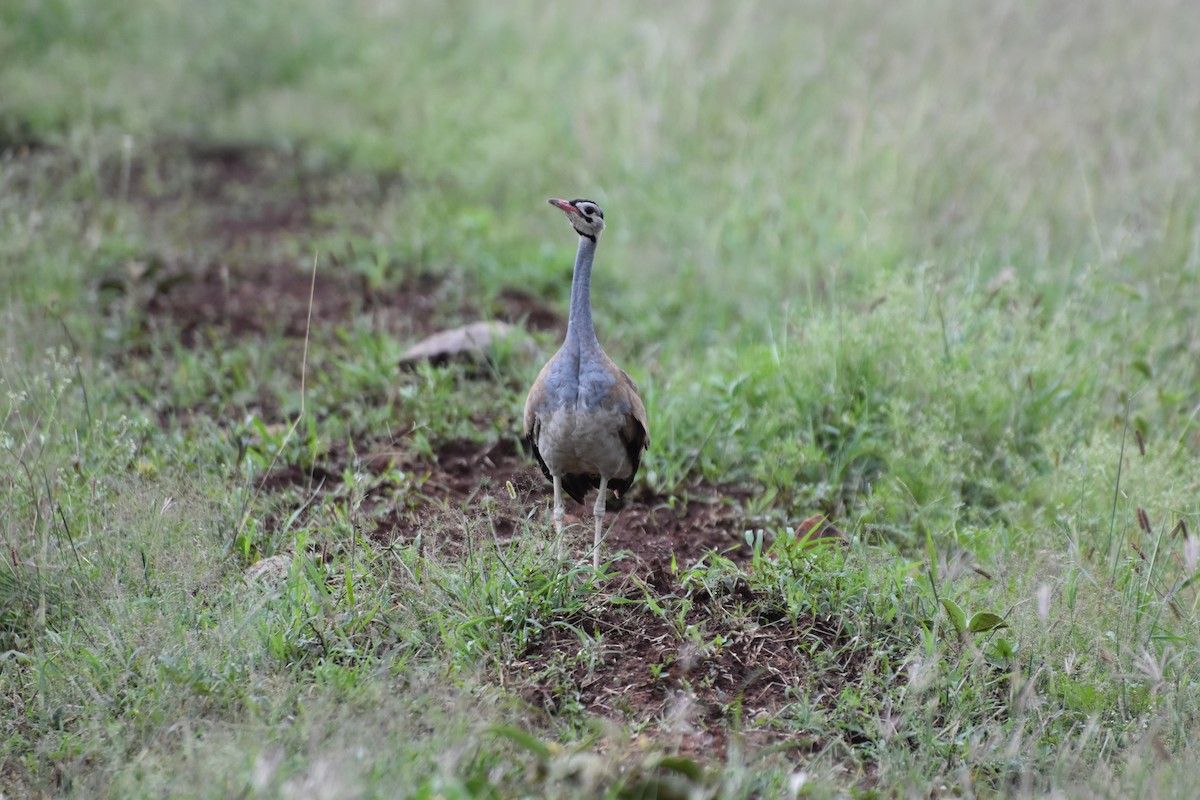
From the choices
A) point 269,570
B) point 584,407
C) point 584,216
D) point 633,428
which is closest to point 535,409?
point 584,407

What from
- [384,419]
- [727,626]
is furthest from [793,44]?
[727,626]

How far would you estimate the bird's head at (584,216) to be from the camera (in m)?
4.13

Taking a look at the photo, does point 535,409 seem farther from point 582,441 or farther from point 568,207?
point 568,207

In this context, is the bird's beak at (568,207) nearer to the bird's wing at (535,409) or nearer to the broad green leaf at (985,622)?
the bird's wing at (535,409)

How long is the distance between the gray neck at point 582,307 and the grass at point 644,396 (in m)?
0.62

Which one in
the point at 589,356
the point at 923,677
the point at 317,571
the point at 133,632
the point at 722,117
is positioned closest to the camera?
the point at 923,677

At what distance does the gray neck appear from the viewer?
4125 mm

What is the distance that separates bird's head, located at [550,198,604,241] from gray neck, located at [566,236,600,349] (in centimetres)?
5

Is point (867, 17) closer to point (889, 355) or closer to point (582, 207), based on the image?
point (889, 355)

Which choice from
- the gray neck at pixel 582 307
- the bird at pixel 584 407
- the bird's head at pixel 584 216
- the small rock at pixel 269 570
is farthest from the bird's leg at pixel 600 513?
the small rock at pixel 269 570

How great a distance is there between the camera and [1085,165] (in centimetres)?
712

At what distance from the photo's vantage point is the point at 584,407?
403cm

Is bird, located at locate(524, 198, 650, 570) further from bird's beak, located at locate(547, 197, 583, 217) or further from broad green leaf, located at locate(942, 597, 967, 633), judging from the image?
broad green leaf, located at locate(942, 597, 967, 633)

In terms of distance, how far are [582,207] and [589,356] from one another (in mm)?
560
